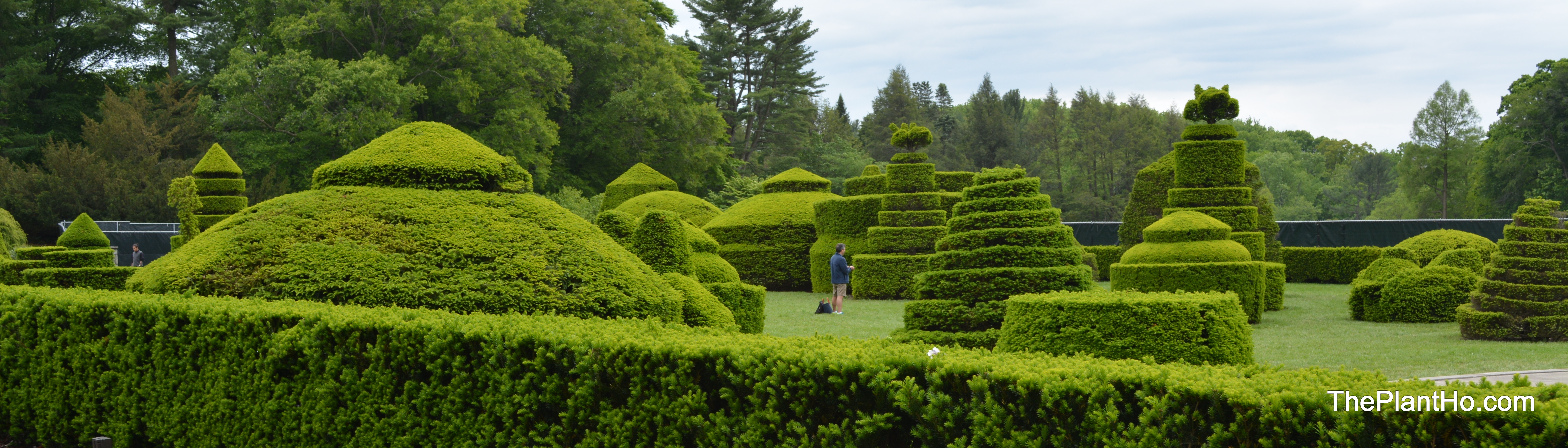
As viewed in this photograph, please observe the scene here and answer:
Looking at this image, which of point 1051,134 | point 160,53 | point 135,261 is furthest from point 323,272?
point 1051,134

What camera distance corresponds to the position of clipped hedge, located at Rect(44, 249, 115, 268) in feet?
43.6

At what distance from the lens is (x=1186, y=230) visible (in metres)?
15.3

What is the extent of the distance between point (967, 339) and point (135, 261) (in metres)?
22.2

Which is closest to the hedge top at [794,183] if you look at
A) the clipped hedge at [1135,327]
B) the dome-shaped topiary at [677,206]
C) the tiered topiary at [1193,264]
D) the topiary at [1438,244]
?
the dome-shaped topiary at [677,206]

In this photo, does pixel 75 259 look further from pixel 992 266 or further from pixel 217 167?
pixel 992 266

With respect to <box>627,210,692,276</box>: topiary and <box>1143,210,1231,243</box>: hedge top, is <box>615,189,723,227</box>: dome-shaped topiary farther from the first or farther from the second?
<box>627,210,692,276</box>: topiary

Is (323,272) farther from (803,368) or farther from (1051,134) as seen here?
(1051,134)

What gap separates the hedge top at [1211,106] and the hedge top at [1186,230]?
2946 mm

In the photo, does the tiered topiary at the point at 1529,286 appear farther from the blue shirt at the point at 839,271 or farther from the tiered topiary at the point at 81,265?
the tiered topiary at the point at 81,265

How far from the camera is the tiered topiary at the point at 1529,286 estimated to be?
12.0m

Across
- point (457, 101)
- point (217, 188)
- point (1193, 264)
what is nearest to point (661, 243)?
point (1193, 264)

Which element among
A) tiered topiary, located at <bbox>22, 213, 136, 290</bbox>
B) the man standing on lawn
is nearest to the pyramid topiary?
the man standing on lawn

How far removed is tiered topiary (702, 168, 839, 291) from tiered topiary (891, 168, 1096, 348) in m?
13.7

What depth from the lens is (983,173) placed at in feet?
33.2
